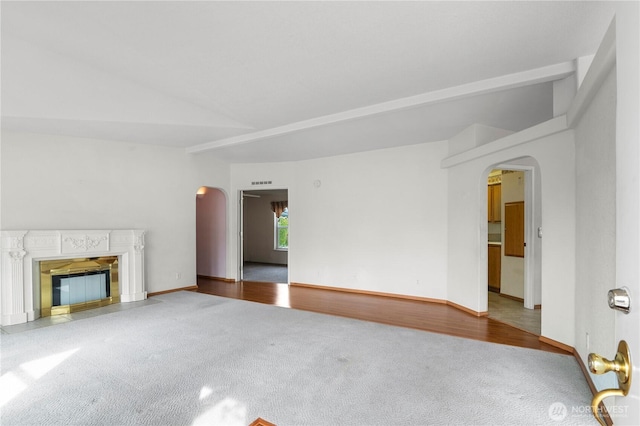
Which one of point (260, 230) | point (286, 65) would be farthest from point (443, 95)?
point (260, 230)

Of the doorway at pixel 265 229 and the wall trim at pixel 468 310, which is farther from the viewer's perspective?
the doorway at pixel 265 229

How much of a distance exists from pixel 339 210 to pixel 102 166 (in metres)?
4.06

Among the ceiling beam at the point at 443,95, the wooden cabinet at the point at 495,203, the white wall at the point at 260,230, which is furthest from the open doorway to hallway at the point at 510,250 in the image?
the white wall at the point at 260,230

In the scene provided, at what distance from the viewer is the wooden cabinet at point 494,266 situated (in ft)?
19.2

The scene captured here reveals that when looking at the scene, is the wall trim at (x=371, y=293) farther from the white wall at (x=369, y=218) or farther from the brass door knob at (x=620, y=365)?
the brass door knob at (x=620, y=365)

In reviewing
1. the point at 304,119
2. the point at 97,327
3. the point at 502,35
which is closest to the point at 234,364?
the point at 97,327

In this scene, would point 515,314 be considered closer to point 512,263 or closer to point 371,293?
point 512,263

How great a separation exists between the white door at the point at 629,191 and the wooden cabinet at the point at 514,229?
202 inches

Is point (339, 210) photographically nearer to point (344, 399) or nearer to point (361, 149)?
point (361, 149)

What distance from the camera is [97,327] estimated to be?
390 centimetres

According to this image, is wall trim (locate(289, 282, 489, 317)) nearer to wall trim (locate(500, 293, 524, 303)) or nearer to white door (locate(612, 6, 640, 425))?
wall trim (locate(500, 293, 524, 303))

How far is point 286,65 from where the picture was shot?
299 centimetres

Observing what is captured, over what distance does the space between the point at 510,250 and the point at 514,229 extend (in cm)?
37

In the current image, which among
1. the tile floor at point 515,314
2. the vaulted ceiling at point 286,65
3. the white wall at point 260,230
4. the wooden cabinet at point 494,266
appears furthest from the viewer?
the white wall at point 260,230
